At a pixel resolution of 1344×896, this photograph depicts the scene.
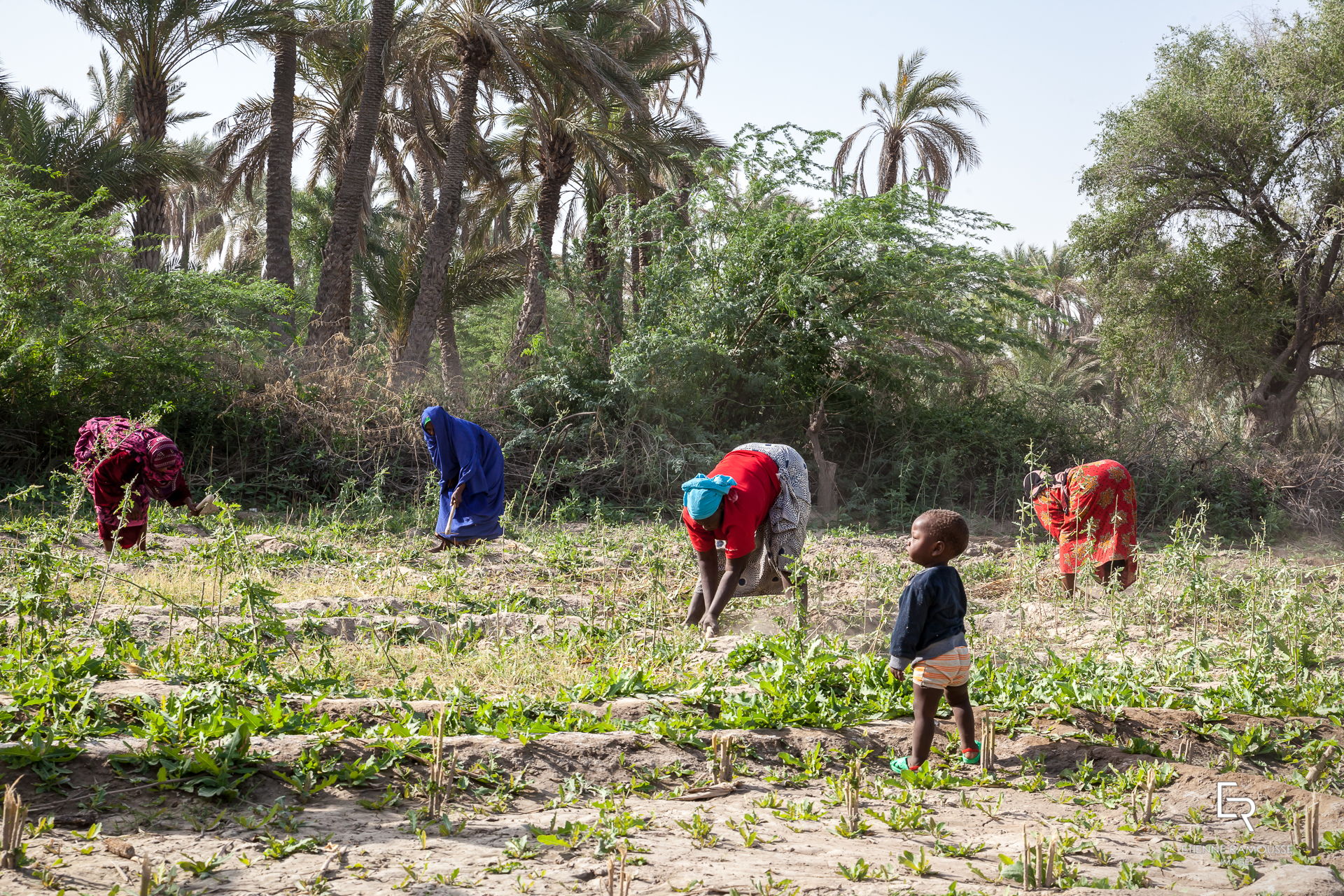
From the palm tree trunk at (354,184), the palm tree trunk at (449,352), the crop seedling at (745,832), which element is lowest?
the crop seedling at (745,832)

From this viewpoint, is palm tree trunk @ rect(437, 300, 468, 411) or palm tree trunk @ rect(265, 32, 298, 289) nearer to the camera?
palm tree trunk @ rect(437, 300, 468, 411)

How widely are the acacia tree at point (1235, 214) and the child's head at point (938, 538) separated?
1314 centimetres

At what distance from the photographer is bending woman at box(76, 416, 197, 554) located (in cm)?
652

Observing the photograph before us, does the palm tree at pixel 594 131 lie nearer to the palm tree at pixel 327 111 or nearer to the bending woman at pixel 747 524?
the palm tree at pixel 327 111

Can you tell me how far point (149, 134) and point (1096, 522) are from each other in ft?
45.5

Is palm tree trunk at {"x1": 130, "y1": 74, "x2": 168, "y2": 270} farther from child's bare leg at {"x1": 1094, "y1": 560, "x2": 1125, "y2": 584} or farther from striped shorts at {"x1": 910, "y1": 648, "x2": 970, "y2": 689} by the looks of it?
striped shorts at {"x1": 910, "y1": 648, "x2": 970, "y2": 689}

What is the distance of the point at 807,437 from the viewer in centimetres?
1332

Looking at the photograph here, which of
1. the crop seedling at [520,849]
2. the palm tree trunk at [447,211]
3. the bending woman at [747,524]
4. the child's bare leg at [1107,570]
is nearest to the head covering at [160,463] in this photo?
the bending woman at [747,524]

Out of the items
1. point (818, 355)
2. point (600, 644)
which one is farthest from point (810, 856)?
point (818, 355)

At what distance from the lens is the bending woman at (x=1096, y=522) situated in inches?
274

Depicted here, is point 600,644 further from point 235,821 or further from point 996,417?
point 996,417

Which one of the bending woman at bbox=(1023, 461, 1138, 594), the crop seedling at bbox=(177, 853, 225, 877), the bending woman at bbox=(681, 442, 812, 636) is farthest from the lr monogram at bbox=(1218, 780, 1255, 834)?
the bending woman at bbox=(1023, 461, 1138, 594)

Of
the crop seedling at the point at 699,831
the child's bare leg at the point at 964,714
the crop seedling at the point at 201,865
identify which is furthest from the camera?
the child's bare leg at the point at 964,714

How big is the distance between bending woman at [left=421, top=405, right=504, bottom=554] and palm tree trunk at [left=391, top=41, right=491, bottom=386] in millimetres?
6535
